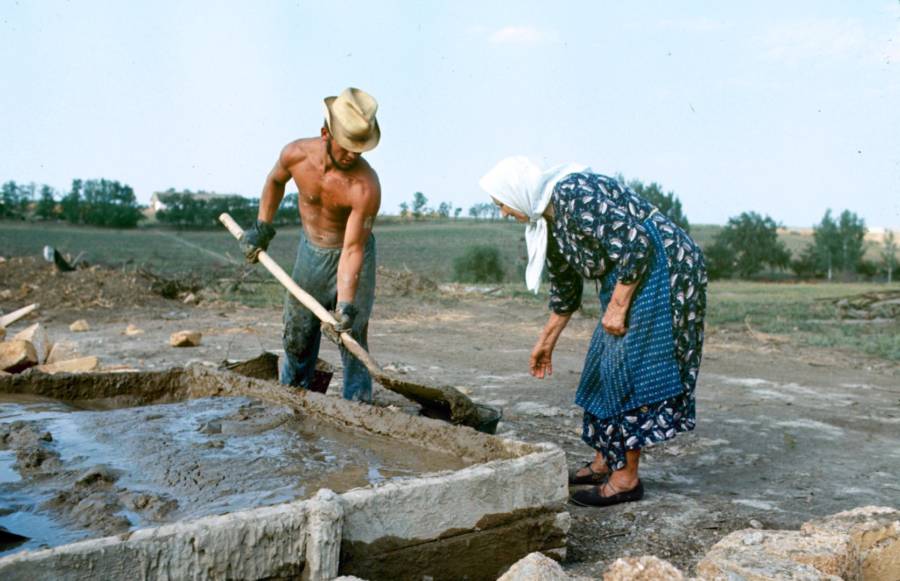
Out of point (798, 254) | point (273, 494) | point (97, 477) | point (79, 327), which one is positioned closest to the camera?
point (273, 494)

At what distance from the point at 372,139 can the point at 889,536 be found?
10.0 ft

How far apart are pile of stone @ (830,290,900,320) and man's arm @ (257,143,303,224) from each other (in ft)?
40.1

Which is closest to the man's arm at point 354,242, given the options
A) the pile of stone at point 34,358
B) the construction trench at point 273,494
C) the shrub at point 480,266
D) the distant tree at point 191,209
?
the construction trench at point 273,494

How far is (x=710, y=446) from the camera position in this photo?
5.03 meters

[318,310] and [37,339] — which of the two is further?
[37,339]

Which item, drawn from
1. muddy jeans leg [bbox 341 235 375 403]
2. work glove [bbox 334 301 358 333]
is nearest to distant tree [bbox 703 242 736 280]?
muddy jeans leg [bbox 341 235 375 403]

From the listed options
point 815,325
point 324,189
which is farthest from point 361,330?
point 815,325

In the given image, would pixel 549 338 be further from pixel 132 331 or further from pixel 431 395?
pixel 132 331

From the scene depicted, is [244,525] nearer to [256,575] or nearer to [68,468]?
[256,575]

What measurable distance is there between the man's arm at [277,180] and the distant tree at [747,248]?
32.9 metres

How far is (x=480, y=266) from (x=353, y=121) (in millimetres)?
20237

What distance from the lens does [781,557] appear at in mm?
2711

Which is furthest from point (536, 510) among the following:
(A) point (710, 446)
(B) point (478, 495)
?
(A) point (710, 446)

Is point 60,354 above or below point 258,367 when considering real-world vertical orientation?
below
